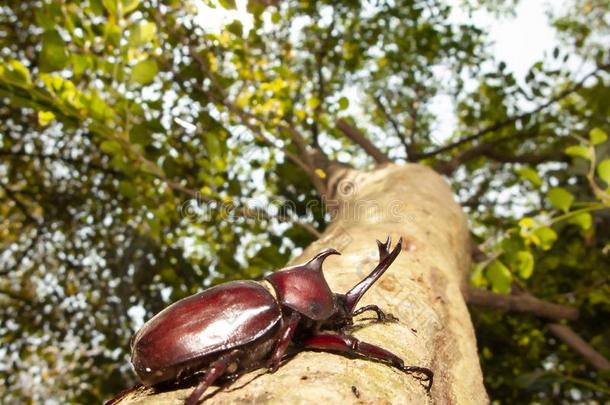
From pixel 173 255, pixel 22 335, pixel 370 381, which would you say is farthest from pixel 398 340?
pixel 22 335

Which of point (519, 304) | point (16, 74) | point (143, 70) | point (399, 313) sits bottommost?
point (519, 304)

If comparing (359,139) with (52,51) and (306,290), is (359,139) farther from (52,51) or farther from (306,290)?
(306,290)

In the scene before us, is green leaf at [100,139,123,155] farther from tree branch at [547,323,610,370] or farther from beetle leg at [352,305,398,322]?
tree branch at [547,323,610,370]

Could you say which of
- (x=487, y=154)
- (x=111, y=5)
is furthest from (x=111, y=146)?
(x=487, y=154)

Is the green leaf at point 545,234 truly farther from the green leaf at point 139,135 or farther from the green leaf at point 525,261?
the green leaf at point 139,135

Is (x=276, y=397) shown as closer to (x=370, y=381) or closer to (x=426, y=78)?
(x=370, y=381)
